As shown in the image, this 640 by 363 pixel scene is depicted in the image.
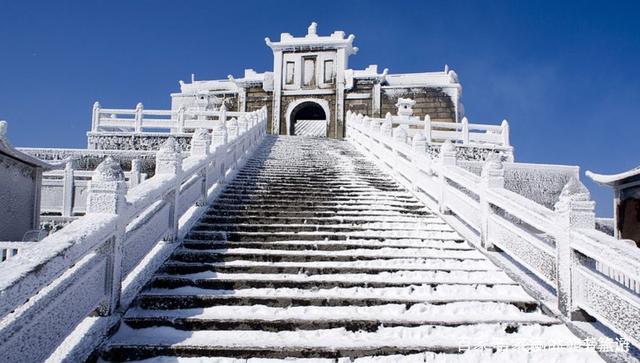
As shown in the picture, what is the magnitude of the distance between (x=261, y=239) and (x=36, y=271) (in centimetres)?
349

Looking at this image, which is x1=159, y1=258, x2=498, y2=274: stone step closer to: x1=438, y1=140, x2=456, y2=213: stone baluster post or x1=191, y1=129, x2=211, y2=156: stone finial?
x1=438, y1=140, x2=456, y2=213: stone baluster post

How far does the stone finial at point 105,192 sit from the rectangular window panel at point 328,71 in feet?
71.8

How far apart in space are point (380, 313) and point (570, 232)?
193cm

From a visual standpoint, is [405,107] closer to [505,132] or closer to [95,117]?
[505,132]

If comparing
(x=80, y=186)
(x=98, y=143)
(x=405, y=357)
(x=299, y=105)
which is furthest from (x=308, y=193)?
(x=299, y=105)

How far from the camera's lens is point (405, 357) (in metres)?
3.69

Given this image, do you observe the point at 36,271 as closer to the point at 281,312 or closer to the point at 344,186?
the point at 281,312

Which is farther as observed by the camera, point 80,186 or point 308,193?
point 80,186

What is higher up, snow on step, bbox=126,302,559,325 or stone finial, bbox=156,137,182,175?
stone finial, bbox=156,137,182,175

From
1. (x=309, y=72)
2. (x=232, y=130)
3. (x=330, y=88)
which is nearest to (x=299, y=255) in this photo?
(x=232, y=130)

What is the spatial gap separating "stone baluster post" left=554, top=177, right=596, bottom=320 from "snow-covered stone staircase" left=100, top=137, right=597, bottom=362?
0.22m

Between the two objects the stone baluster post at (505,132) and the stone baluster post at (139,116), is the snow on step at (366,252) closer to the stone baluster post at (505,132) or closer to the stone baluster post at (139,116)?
the stone baluster post at (505,132)

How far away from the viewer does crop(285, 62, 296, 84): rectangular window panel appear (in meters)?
25.6

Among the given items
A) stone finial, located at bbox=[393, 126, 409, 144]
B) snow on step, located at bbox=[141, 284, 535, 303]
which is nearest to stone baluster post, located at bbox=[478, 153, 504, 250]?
snow on step, located at bbox=[141, 284, 535, 303]
